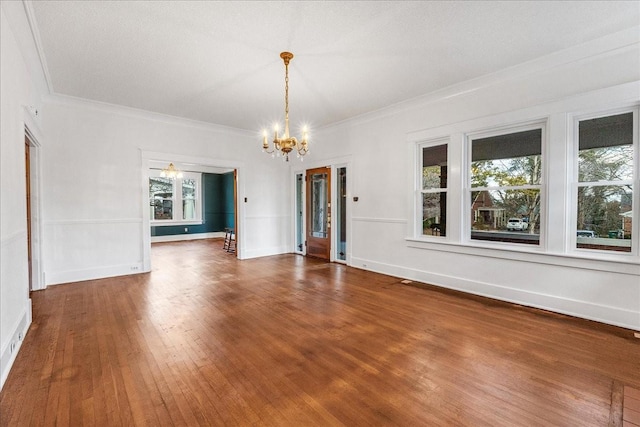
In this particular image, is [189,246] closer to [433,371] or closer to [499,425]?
[433,371]

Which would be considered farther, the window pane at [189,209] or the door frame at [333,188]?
the window pane at [189,209]

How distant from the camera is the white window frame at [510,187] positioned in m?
3.52

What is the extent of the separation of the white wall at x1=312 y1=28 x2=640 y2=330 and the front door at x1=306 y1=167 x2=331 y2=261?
893mm

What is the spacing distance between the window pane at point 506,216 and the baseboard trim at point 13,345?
5028 mm

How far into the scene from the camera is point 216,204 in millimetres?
11273

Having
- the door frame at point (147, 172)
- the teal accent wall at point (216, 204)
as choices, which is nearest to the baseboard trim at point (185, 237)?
the teal accent wall at point (216, 204)

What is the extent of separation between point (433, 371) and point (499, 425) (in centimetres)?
57

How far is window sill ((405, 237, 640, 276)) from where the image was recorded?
301 cm

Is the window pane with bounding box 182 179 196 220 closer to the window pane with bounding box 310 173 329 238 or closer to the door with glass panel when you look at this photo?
the door with glass panel

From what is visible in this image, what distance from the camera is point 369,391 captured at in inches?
78.1

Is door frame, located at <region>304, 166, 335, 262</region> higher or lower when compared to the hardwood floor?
higher

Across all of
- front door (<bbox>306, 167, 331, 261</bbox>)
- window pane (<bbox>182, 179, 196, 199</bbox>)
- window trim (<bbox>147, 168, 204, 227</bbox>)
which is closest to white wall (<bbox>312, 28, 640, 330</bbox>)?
front door (<bbox>306, 167, 331, 261</bbox>)

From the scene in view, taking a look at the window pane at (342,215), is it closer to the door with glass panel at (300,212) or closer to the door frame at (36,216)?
the door with glass panel at (300,212)

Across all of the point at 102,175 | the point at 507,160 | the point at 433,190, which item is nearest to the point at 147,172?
the point at 102,175
